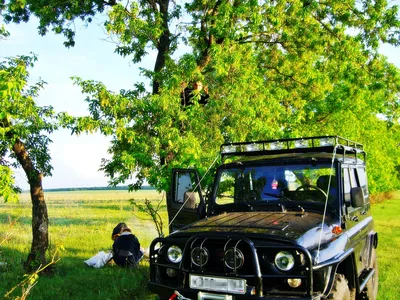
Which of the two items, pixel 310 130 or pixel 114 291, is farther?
pixel 310 130

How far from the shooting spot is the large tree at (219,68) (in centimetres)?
970

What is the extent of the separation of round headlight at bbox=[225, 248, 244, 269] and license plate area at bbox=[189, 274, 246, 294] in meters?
0.14

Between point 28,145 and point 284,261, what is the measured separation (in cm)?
745

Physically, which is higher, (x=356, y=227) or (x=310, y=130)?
(x=310, y=130)

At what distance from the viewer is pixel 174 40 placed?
524 inches

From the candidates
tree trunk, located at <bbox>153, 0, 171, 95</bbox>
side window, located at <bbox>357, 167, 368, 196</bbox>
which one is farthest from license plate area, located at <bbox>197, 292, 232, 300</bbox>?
tree trunk, located at <bbox>153, 0, 171, 95</bbox>

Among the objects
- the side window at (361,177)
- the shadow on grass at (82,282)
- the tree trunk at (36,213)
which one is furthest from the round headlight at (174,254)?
the tree trunk at (36,213)

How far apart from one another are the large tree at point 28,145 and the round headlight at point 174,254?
3.37 metres

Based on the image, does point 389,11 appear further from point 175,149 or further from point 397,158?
point 397,158

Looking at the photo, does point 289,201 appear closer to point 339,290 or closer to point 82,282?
point 339,290

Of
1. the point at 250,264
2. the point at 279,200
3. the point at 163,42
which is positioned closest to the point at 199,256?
the point at 250,264

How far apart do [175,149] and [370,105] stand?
24.8 metres

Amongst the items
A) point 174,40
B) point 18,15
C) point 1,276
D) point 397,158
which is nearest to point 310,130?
point 174,40

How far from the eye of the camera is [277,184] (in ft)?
20.3
